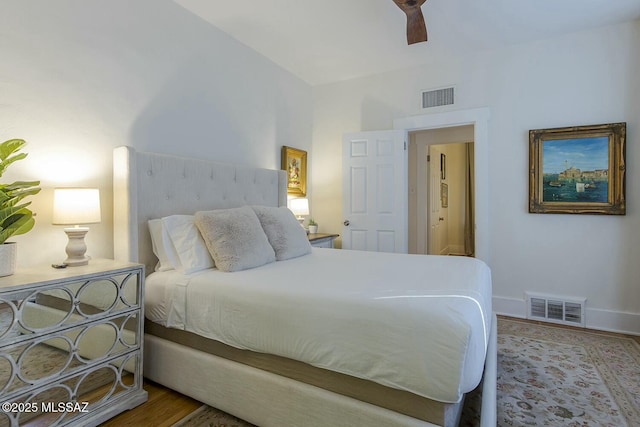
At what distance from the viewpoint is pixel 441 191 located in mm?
6418

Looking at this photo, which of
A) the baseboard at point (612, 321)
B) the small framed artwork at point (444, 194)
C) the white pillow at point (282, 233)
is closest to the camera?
the white pillow at point (282, 233)

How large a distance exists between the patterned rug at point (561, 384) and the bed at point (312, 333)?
0.24 m

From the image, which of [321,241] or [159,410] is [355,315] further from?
[321,241]

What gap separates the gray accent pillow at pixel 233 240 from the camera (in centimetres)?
205

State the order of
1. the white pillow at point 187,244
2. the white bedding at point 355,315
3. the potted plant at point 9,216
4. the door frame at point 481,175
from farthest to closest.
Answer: the door frame at point 481,175, the white pillow at point 187,244, the potted plant at point 9,216, the white bedding at point 355,315

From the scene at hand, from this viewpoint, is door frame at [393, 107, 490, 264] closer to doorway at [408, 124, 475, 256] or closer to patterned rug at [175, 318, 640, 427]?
doorway at [408, 124, 475, 256]

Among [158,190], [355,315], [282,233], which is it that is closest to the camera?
[355,315]

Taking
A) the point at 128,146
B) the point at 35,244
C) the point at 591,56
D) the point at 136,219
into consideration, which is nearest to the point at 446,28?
the point at 591,56

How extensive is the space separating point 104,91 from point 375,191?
9.22 ft

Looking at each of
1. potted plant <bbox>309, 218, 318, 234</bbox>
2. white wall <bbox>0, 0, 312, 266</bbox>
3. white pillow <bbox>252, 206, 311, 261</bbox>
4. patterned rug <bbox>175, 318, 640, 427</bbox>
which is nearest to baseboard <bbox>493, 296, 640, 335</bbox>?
patterned rug <bbox>175, 318, 640, 427</bbox>

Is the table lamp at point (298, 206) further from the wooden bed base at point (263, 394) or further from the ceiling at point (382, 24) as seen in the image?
the wooden bed base at point (263, 394)

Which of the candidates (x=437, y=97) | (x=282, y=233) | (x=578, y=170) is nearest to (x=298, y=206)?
(x=282, y=233)

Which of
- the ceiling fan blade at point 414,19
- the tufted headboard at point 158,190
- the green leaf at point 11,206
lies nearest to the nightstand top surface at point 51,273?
the green leaf at point 11,206

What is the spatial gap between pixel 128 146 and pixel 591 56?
4069mm
